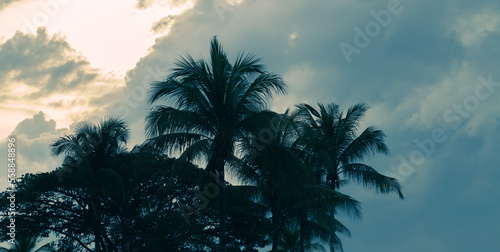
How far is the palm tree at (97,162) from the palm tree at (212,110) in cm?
1294

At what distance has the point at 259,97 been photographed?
20547 mm

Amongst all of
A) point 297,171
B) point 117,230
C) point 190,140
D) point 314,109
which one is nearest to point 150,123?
point 190,140

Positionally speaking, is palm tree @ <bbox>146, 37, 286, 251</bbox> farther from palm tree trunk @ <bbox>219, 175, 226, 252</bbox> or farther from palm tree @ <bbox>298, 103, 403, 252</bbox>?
palm tree @ <bbox>298, 103, 403, 252</bbox>

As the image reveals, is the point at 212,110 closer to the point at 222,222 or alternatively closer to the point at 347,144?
the point at 222,222

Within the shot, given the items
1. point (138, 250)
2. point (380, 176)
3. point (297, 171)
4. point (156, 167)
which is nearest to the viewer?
point (297, 171)

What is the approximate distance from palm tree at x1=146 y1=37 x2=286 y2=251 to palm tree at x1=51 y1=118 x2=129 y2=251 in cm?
1294

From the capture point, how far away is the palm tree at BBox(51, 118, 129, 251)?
32.2 m

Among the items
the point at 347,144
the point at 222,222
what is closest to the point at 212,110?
the point at 222,222

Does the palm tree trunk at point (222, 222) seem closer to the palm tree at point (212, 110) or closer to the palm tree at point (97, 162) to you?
the palm tree at point (212, 110)

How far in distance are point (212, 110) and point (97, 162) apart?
1602 centimetres

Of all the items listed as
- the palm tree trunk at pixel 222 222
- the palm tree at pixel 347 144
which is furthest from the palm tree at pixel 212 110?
the palm tree at pixel 347 144

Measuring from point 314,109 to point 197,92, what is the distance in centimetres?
1508

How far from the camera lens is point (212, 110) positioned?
2002 centimetres

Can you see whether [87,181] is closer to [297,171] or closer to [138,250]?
[138,250]
